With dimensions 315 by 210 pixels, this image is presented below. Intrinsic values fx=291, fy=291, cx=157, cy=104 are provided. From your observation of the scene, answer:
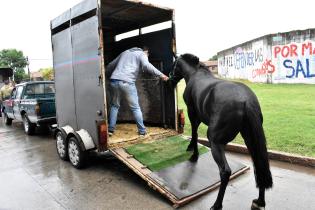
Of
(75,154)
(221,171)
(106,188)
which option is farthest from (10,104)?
(221,171)

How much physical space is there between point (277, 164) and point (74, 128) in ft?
13.5

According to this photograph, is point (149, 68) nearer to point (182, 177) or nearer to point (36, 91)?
point (182, 177)

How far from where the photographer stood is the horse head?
17.0 feet

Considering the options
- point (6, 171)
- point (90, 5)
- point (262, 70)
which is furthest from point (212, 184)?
point (262, 70)

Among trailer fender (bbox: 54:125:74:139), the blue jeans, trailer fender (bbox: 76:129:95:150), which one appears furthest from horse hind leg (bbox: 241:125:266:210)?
trailer fender (bbox: 54:125:74:139)

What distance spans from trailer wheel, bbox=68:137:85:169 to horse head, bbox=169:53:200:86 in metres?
2.27

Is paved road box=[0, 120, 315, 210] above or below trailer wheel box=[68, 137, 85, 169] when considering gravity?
below

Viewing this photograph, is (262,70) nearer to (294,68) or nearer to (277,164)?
(294,68)

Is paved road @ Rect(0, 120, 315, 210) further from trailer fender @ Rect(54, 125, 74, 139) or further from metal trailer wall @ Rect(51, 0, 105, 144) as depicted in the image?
metal trailer wall @ Rect(51, 0, 105, 144)

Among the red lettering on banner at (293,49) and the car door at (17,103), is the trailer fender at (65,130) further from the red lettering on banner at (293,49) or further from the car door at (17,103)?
the red lettering on banner at (293,49)

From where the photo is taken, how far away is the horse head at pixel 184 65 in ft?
17.0

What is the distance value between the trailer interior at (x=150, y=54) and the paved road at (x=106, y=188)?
0.76 m

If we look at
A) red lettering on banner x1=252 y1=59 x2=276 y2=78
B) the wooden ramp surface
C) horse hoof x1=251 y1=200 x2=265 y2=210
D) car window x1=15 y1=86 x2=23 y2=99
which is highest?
red lettering on banner x1=252 y1=59 x2=276 y2=78

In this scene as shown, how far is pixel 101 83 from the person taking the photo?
197 inches
